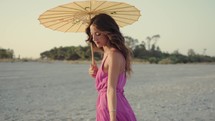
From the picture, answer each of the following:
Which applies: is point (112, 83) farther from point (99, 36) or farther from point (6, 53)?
point (6, 53)

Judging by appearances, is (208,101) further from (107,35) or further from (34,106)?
(107,35)

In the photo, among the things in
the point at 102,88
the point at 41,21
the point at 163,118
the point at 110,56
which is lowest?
the point at 163,118

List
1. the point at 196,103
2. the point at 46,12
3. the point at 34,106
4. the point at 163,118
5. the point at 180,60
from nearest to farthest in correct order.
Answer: the point at 46,12
the point at 163,118
the point at 34,106
the point at 196,103
the point at 180,60

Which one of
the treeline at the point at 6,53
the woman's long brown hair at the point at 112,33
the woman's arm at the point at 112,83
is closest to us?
the woman's arm at the point at 112,83

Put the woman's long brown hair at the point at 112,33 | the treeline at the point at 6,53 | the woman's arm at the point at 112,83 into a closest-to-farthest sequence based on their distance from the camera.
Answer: the woman's arm at the point at 112,83
the woman's long brown hair at the point at 112,33
the treeline at the point at 6,53

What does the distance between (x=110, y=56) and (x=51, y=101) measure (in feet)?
23.7

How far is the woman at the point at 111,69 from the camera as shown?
2.48 metres

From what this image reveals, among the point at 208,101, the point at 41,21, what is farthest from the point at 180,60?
the point at 41,21

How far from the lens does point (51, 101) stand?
9.54m

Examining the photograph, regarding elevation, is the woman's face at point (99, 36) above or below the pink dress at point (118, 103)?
above

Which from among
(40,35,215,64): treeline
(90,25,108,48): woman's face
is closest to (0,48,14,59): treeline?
(40,35,215,64): treeline

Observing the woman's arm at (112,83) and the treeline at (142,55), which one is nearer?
the woman's arm at (112,83)

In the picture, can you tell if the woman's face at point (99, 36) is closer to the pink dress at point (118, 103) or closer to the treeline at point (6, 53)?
the pink dress at point (118, 103)

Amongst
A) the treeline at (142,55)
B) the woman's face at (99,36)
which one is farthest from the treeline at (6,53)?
the woman's face at (99,36)
